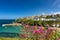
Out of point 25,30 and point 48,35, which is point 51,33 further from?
point 25,30

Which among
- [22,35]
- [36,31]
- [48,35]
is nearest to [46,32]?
[48,35]

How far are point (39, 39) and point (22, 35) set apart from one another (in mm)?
523

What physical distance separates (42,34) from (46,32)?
0.43ft

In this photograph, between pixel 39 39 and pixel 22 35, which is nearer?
pixel 39 39

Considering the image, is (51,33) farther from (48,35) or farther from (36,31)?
(36,31)

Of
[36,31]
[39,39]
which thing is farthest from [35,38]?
[36,31]

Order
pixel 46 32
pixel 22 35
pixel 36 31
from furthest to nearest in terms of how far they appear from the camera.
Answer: pixel 22 35 < pixel 46 32 < pixel 36 31

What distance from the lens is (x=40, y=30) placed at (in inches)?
165

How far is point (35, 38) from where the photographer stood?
458cm

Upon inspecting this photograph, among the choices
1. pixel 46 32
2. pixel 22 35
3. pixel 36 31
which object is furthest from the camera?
pixel 22 35

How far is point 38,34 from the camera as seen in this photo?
4.31 metres

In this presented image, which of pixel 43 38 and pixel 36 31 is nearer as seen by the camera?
pixel 36 31

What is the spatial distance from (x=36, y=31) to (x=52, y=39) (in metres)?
0.65

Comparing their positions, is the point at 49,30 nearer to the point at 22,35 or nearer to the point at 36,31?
the point at 36,31
